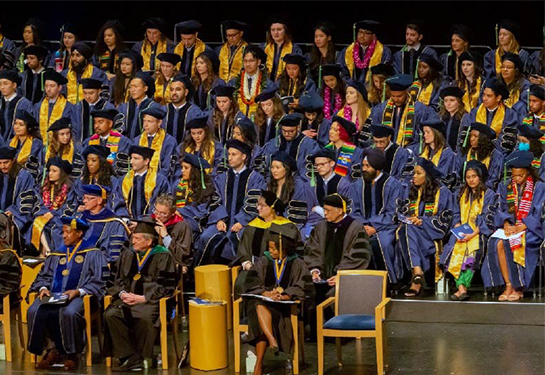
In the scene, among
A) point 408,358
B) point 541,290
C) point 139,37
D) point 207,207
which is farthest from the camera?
point 139,37

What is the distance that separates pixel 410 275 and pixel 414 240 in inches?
18.7

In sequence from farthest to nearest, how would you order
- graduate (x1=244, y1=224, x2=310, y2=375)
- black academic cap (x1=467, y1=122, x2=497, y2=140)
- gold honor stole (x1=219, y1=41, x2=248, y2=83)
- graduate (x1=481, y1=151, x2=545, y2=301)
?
gold honor stole (x1=219, y1=41, x2=248, y2=83)
black academic cap (x1=467, y1=122, x2=497, y2=140)
graduate (x1=481, y1=151, x2=545, y2=301)
graduate (x1=244, y1=224, x2=310, y2=375)

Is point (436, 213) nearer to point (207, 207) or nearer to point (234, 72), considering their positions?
point (207, 207)

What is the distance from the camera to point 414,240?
9.90 m

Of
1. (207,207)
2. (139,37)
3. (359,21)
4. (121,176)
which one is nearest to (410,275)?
(207,207)

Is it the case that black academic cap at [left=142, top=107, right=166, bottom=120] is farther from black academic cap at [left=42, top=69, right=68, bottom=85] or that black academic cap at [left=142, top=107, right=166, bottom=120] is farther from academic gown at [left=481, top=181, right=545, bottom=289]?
academic gown at [left=481, top=181, right=545, bottom=289]

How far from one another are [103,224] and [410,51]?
4.35m

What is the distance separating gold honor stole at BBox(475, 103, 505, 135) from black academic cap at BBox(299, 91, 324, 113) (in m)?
1.51

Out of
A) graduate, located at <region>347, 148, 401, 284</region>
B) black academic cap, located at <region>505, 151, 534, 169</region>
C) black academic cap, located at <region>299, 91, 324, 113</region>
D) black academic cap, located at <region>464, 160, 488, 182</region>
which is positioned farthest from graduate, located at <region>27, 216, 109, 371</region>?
black academic cap, located at <region>505, 151, 534, 169</region>

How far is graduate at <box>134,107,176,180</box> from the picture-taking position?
11242 mm

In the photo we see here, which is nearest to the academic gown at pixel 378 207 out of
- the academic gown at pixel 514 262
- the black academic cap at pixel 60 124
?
the academic gown at pixel 514 262

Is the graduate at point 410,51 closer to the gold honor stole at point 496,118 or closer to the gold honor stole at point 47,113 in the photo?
the gold honor stole at point 496,118

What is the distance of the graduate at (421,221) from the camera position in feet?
32.4

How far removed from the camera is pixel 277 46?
41.3 ft
